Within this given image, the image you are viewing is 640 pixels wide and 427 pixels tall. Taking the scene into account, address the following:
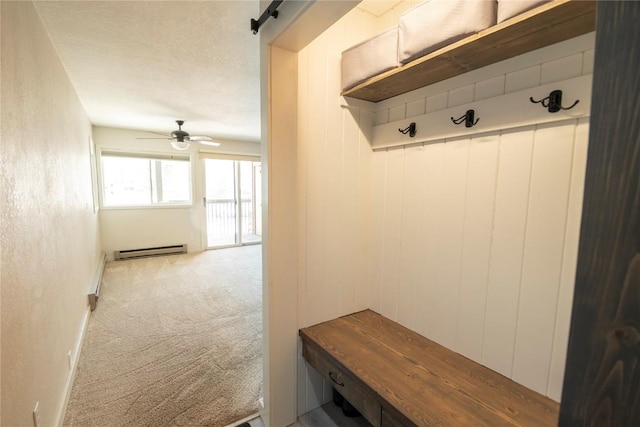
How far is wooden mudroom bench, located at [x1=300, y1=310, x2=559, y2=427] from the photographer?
106 centimetres

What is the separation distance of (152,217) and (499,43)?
5.73 meters

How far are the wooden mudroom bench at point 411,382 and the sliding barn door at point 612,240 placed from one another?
83cm

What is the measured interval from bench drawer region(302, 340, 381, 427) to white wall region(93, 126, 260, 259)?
4.75 m

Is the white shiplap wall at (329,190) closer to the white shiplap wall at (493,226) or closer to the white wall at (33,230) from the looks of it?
the white shiplap wall at (493,226)

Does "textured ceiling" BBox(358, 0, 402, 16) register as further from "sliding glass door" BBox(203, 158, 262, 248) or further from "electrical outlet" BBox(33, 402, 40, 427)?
"sliding glass door" BBox(203, 158, 262, 248)

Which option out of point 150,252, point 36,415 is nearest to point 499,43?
point 36,415

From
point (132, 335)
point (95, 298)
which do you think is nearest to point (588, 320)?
point (132, 335)

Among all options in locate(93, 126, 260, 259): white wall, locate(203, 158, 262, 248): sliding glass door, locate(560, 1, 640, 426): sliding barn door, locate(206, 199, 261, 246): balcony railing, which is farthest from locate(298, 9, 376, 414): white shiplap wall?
locate(206, 199, 261, 246): balcony railing

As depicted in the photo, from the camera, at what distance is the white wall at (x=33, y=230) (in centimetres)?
110

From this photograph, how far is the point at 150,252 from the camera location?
5301 mm

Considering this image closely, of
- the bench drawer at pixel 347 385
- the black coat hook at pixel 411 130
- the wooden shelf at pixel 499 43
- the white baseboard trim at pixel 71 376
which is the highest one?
the wooden shelf at pixel 499 43

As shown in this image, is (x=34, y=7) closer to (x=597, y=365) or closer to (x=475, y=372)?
(x=597, y=365)

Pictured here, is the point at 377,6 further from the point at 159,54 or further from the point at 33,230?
the point at 33,230

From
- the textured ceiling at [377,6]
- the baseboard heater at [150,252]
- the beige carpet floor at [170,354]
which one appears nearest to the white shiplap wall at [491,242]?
the textured ceiling at [377,6]
